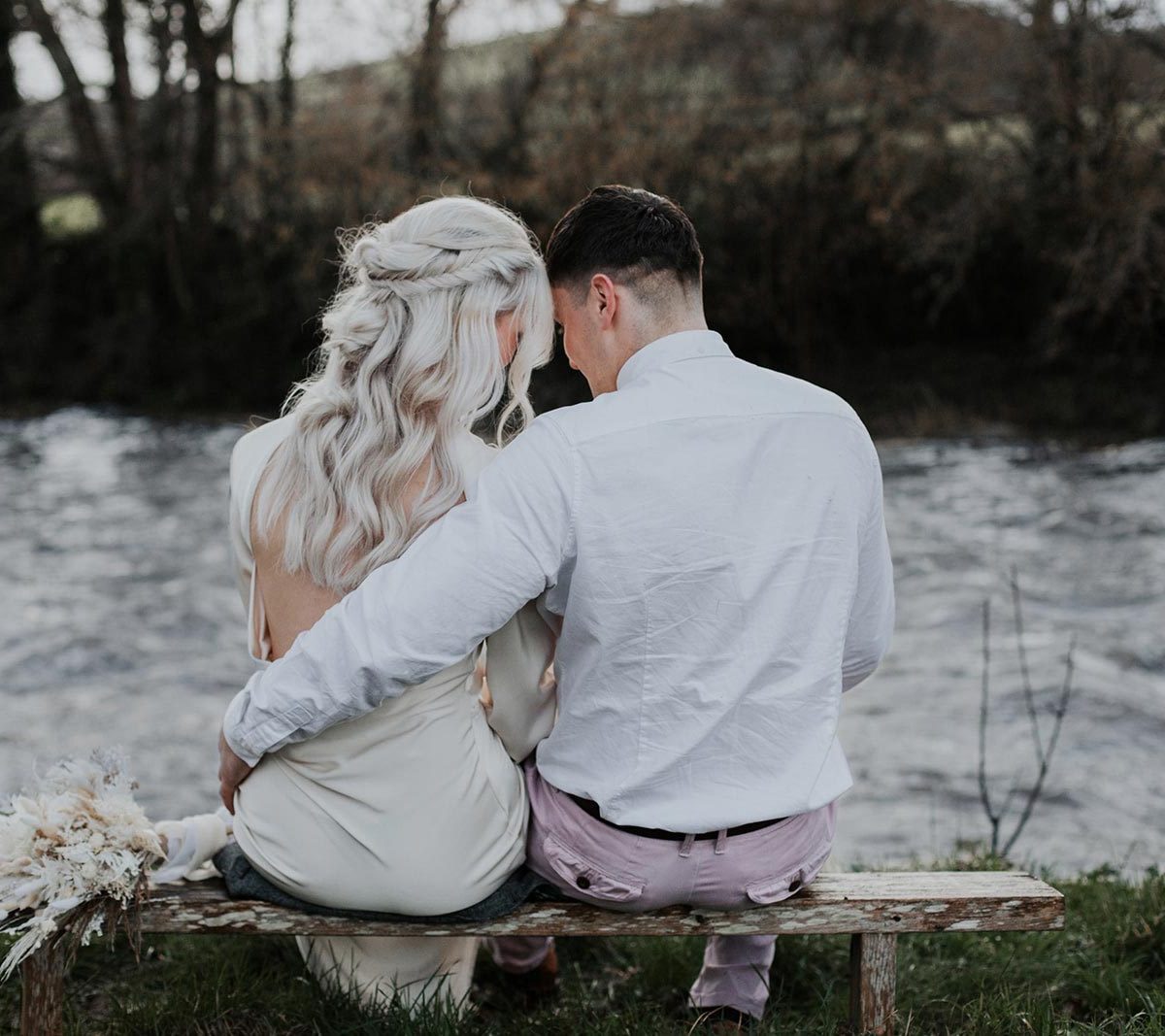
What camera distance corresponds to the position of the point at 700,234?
13.1 meters

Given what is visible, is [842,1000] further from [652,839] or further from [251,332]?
[251,332]

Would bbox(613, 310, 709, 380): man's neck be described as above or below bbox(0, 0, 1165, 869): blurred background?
above

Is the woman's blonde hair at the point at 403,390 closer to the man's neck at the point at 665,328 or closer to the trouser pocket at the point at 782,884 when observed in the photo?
the man's neck at the point at 665,328

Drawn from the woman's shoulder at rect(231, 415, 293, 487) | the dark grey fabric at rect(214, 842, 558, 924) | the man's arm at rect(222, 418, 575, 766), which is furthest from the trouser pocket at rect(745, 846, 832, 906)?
the woman's shoulder at rect(231, 415, 293, 487)

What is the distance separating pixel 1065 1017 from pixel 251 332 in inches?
538

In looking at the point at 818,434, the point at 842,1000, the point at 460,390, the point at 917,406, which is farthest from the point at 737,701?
the point at 917,406

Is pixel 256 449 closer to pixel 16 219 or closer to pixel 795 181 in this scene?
pixel 795 181

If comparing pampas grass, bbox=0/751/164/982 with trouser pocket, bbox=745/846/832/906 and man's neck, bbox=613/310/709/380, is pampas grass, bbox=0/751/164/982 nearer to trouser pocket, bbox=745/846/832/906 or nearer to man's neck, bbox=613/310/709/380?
trouser pocket, bbox=745/846/832/906

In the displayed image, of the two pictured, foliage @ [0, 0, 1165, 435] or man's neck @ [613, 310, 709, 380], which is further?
foliage @ [0, 0, 1165, 435]

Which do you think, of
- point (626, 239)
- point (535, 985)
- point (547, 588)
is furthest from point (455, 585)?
point (535, 985)

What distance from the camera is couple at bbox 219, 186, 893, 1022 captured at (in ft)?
7.18

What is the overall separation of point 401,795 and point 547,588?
1.48 ft

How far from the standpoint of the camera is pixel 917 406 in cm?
1269

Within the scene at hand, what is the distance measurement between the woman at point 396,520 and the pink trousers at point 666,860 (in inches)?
3.3
